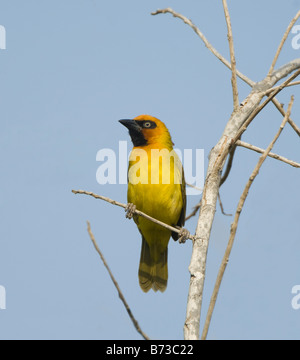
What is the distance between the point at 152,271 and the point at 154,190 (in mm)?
1264

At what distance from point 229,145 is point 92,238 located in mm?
1657

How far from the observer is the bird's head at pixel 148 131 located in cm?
729

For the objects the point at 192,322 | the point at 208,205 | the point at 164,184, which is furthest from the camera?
the point at 164,184

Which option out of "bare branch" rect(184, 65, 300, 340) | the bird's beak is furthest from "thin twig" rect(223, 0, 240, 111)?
the bird's beak

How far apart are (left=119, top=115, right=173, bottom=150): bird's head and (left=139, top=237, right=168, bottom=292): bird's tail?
1298 mm

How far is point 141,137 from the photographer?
734cm

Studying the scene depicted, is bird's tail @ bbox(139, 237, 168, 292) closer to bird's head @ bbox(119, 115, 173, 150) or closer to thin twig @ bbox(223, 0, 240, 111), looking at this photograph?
bird's head @ bbox(119, 115, 173, 150)

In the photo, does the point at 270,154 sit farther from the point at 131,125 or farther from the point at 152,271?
the point at 152,271

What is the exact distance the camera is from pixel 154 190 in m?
6.79

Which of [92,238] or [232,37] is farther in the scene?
[232,37]

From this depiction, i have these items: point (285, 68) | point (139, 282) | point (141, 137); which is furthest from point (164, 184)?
point (285, 68)

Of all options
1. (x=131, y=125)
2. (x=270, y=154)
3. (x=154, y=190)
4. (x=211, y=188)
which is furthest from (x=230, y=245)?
(x=131, y=125)
